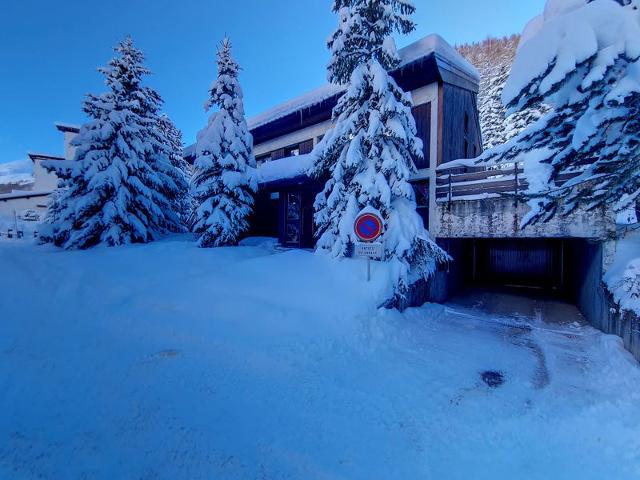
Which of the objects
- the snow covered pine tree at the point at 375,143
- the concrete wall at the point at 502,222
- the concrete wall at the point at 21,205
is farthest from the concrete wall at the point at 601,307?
the concrete wall at the point at 21,205

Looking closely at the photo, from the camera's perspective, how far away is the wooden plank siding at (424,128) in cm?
1181

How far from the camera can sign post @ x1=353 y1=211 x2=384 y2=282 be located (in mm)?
7281

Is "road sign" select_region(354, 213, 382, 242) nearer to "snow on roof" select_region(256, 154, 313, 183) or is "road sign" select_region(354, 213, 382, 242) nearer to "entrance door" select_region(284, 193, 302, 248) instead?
"snow on roof" select_region(256, 154, 313, 183)

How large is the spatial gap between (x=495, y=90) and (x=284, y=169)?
90.7ft

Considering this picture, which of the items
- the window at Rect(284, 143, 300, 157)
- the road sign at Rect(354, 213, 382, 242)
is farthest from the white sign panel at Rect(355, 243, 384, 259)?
the window at Rect(284, 143, 300, 157)

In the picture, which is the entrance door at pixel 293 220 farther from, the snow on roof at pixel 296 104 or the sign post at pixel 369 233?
the sign post at pixel 369 233

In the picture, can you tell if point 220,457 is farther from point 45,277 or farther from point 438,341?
point 45,277

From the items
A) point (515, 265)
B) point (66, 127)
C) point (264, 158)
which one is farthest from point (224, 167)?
point (66, 127)

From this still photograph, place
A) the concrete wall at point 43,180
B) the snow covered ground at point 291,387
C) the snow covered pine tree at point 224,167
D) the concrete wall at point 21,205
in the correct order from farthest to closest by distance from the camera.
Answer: the concrete wall at point 43,180, the concrete wall at point 21,205, the snow covered pine tree at point 224,167, the snow covered ground at point 291,387

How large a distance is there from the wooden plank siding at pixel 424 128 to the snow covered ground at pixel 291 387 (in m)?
6.07

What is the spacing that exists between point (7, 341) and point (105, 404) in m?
3.45

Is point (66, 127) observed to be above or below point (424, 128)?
above

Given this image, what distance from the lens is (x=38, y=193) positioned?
1247 inches

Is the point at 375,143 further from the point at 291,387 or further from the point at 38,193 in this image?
the point at 38,193
